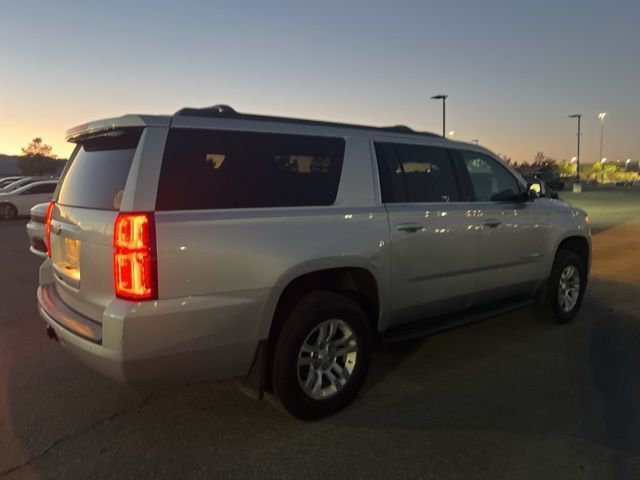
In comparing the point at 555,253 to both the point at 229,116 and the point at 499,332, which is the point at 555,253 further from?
the point at 229,116

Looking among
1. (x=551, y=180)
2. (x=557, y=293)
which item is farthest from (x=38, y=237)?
(x=551, y=180)

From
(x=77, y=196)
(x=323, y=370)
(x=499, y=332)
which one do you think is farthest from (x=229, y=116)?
(x=499, y=332)

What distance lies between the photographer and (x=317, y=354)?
11.8 feet

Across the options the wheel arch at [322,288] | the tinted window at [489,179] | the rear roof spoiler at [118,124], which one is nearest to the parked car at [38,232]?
the rear roof spoiler at [118,124]

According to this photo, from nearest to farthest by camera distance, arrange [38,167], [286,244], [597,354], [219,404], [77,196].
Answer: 1. [286,244]
2. [77,196]
3. [219,404]
4. [597,354]
5. [38,167]

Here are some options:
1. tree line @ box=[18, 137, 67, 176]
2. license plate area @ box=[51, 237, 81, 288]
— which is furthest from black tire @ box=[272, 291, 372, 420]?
tree line @ box=[18, 137, 67, 176]

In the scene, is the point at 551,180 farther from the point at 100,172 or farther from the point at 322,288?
the point at 100,172

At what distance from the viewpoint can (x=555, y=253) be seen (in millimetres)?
5621

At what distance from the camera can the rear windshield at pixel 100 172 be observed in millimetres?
3188

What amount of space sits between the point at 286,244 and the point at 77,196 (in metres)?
1.46

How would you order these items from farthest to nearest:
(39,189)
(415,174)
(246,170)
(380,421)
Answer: (39,189) → (415,174) → (380,421) → (246,170)

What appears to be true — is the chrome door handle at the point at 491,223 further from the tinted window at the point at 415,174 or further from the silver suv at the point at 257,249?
the tinted window at the point at 415,174

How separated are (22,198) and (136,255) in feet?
62.7

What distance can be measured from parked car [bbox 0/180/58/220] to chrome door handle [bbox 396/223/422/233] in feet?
60.8
